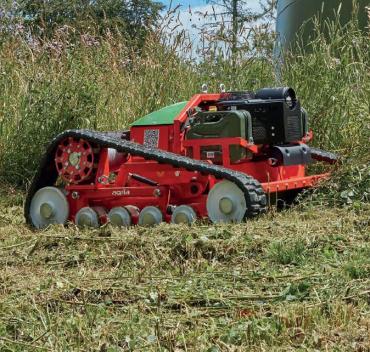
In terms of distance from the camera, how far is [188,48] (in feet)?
24.8

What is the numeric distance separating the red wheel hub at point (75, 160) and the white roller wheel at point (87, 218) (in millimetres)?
217

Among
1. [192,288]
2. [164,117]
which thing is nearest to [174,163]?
[164,117]

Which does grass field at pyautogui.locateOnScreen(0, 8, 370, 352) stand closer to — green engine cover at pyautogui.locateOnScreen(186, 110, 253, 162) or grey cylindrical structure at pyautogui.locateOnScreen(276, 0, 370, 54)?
green engine cover at pyautogui.locateOnScreen(186, 110, 253, 162)

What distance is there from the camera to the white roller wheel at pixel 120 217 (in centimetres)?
452

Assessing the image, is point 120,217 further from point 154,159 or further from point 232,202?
point 232,202

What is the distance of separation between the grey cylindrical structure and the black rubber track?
336cm

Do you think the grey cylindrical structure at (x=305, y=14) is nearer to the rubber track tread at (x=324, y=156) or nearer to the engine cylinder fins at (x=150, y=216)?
the rubber track tread at (x=324, y=156)

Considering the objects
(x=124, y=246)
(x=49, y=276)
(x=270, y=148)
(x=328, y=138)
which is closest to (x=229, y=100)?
(x=270, y=148)

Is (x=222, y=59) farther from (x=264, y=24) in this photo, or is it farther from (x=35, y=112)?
(x=35, y=112)

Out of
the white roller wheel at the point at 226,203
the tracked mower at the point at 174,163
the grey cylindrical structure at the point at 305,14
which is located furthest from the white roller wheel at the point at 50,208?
the grey cylindrical structure at the point at 305,14

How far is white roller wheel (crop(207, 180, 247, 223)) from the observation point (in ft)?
13.8

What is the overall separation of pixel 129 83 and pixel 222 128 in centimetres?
292

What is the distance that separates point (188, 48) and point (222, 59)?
449 mm

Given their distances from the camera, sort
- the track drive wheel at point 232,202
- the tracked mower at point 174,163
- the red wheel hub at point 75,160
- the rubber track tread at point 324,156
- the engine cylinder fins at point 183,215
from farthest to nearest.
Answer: the rubber track tread at point 324,156
the red wheel hub at point 75,160
the tracked mower at point 174,163
the engine cylinder fins at point 183,215
the track drive wheel at point 232,202
